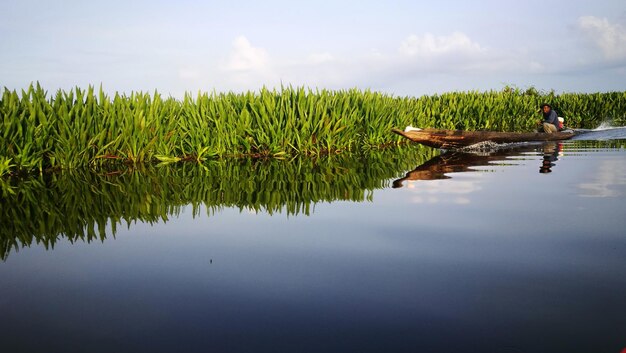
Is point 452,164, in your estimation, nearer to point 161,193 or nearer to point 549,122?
point 161,193

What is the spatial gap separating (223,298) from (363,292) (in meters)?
1.06

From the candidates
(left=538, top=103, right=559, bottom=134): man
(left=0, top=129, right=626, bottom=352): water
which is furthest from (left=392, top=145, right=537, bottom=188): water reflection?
(left=538, top=103, right=559, bottom=134): man

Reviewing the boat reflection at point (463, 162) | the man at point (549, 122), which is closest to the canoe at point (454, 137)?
the boat reflection at point (463, 162)

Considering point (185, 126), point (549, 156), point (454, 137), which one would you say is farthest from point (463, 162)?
point (185, 126)

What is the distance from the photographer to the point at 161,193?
1051 cm

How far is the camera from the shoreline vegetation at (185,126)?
1335cm

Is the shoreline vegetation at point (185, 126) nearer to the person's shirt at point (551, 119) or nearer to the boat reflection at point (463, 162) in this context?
the boat reflection at point (463, 162)

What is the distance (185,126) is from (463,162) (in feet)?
24.8

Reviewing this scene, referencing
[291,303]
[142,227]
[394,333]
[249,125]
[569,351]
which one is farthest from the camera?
[249,125]

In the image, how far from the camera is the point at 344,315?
3996 mm

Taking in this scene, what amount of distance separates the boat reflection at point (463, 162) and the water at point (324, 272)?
2256 millimetres

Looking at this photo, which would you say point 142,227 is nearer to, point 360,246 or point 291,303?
point 360,246

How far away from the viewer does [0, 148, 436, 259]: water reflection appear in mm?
7957

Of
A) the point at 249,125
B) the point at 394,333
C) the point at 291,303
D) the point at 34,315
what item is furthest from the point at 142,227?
the point at 249,125
